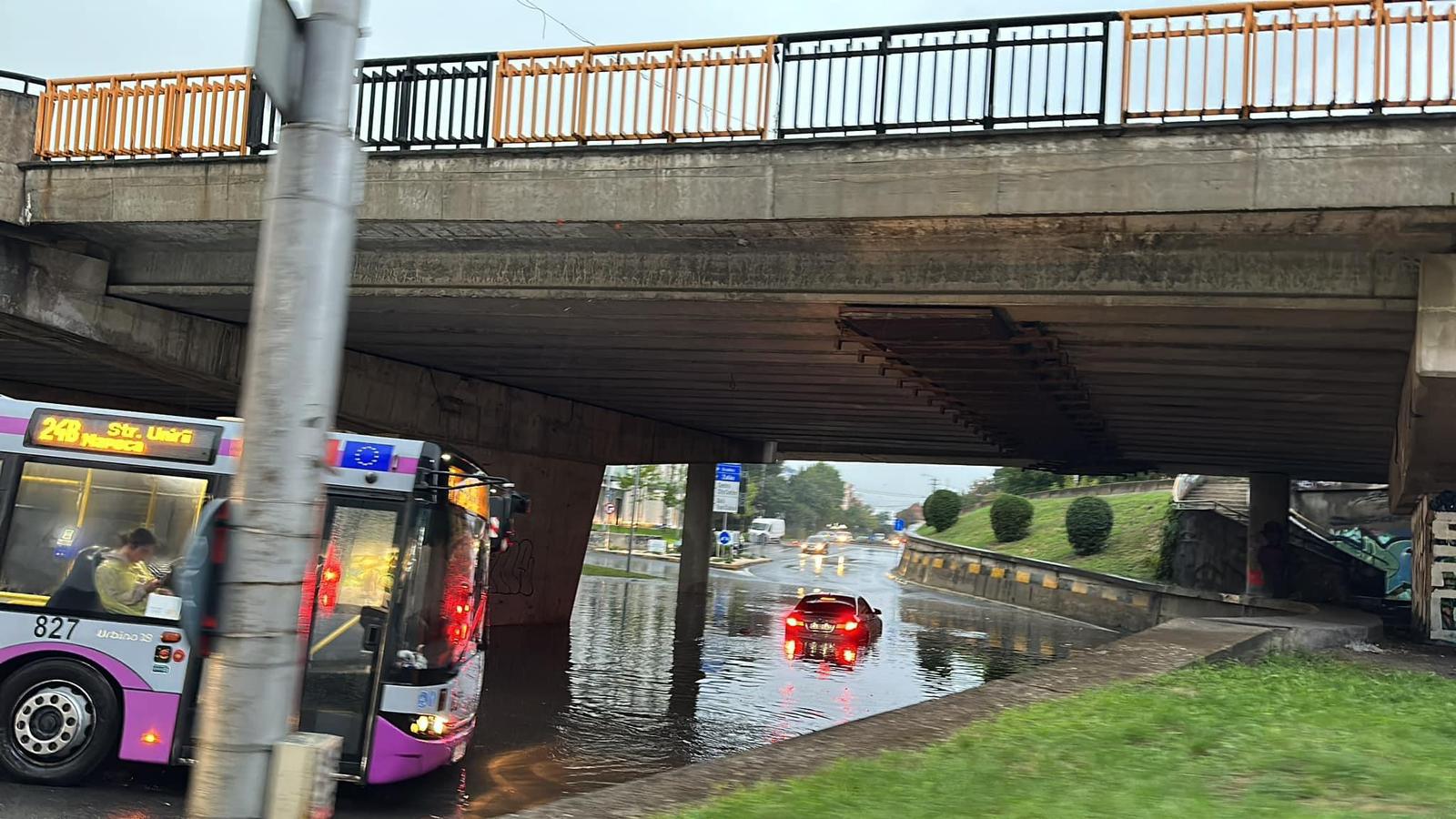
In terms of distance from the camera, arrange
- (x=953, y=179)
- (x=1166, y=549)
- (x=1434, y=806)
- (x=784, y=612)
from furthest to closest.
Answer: (x=1166, y=549)
(x=784, y=612)
(x=953, y=179)
(x=1434, y=806)

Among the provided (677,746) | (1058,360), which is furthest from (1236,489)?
(677,746)

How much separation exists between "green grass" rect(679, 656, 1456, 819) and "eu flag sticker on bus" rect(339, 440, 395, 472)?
4.58 m

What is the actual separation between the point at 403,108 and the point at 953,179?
692cm

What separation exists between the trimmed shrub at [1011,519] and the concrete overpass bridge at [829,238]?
30.8m

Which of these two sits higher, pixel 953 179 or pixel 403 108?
pixel 403 108

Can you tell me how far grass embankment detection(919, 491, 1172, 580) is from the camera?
4153 centimetres

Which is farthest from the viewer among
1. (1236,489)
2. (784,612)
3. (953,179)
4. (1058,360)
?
(1236,489)

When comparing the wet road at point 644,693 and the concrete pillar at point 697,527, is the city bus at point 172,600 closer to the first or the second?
the wet road at point 644,693

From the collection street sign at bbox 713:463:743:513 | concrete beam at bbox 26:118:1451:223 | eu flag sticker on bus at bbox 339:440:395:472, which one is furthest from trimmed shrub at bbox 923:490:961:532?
eu flag sticker on bus at bbox 339:440:395:472

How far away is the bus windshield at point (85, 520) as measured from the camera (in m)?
9.48

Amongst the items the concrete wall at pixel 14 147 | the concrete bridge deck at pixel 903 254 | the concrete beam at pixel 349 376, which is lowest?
the concrete beam at pixel 349 376

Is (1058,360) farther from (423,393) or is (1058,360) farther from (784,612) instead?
(784,612)

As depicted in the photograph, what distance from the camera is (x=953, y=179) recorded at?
11.8 meters

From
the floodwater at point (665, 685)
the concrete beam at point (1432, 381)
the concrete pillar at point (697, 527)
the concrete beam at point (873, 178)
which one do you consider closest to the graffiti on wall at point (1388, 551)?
the floodwater at point (665, 685)
